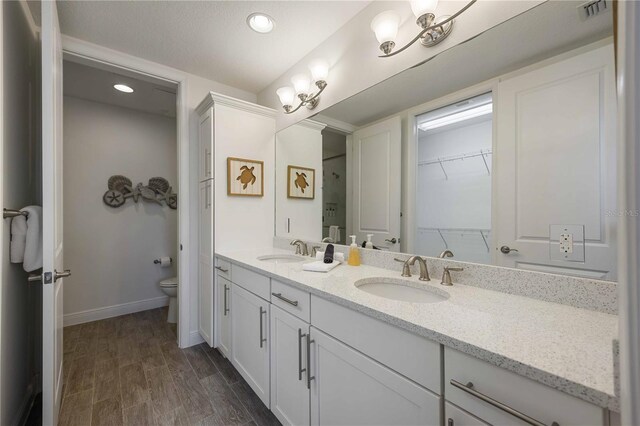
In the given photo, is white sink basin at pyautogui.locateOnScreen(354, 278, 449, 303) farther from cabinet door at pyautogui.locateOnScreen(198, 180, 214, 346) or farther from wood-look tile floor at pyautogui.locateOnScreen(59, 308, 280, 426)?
cabinet door at pyautogui.locateOnScreen(198, 180, 214, 346)

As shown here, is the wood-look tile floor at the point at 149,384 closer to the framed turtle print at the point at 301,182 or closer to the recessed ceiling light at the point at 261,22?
the framed turtle print at the point at 301,182

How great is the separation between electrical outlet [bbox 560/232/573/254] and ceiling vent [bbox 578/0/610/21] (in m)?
0.72

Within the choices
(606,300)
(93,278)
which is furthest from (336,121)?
(93,278)


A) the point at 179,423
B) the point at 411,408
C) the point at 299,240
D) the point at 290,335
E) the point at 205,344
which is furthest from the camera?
the point at 205,344

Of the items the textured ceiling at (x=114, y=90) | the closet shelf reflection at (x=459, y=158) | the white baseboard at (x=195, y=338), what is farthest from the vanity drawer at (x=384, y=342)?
the textured ceiling at (x=114, y=90)

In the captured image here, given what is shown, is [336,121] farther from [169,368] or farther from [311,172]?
[169,368]

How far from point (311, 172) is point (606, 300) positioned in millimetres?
1762

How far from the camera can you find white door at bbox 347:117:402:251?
→ 4.96 ft

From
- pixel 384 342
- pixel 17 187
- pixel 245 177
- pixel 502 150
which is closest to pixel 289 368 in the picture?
pixel 384 342

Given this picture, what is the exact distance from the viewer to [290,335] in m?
1.27

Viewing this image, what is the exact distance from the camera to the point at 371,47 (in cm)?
158

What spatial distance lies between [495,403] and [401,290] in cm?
65

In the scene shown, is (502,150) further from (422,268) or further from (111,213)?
(111,213)

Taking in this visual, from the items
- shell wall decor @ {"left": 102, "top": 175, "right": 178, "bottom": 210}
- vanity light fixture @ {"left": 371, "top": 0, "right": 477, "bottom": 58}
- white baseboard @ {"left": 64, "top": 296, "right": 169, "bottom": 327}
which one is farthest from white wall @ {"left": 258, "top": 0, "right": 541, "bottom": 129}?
white baseboard @ {"left": 64, "top": 296, "right": 169, "bottom": 327}
